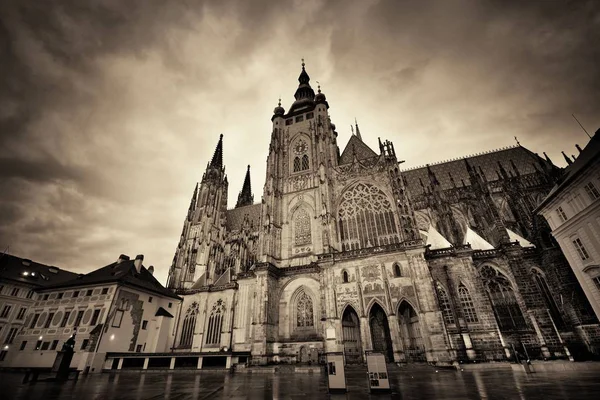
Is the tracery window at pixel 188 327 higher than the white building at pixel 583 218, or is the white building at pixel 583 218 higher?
the white building at pixel 583 218

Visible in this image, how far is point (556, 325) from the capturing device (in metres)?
20.5

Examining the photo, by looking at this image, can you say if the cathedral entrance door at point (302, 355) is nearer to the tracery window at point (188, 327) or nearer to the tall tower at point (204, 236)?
the tracery window at point (188, 327)

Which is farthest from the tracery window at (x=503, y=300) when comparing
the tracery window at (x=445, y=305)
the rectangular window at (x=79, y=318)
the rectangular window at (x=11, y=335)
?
the rectangular window at (x=11, y=335)

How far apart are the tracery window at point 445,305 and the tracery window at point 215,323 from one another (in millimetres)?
21581

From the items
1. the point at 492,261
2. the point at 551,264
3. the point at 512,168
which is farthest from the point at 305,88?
the point at 551,264

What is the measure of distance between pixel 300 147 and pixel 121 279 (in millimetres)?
23767

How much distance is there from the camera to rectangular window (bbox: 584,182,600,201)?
55.2ft

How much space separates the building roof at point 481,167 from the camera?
34000mm

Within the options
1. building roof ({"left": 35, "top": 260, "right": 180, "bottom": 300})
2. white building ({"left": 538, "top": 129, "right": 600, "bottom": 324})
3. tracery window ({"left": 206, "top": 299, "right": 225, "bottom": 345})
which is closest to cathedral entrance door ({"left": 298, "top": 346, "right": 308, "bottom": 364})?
tracery window ({"left": 206, "top": 299, "right": 225, "bottom": 345})

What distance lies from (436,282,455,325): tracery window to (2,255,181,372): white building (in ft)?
88.5

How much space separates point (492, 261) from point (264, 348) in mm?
21002

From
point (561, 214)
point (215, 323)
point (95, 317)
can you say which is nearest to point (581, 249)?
point (561, 214)

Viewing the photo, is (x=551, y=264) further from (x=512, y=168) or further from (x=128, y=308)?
(x=128, y=308)

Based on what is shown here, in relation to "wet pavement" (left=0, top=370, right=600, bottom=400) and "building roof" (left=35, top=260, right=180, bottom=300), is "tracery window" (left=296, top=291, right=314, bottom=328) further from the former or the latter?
"building roof" (left=35, top=260, right=180, bottom=300)
